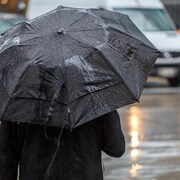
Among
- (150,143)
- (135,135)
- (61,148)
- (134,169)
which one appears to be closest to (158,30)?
(135,135)

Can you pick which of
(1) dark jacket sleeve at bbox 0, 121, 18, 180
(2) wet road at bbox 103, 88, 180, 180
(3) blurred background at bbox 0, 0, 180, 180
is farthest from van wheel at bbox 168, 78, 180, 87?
(1) dark jacket sleeve at bbox 0, 121, 18, 180

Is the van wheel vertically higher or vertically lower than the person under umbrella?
higher

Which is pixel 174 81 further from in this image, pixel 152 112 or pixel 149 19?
pixel 152 112

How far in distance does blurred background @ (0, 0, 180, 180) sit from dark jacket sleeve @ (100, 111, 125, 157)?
63.4 inches

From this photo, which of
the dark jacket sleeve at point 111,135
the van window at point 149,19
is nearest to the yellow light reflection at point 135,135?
the dark jacket sleeve at point 111,135

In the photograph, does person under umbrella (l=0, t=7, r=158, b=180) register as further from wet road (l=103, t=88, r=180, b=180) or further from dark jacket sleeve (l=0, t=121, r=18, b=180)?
wet road (l=103, t=88, r=180, b=180)

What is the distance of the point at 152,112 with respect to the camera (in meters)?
11.2

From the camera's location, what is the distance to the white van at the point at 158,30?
1516cm

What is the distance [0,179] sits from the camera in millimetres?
3381

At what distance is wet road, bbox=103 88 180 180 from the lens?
267 inches

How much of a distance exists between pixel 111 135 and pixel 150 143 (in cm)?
524

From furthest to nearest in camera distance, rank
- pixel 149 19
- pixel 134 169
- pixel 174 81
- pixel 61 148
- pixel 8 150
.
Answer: pixel 149 19, pixel 174 81, pixel 134 169, pixel 8 150, pixel 61 148

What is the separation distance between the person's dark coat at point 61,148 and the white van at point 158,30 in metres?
11.5

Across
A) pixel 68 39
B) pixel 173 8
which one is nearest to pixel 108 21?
pixel 68 39
